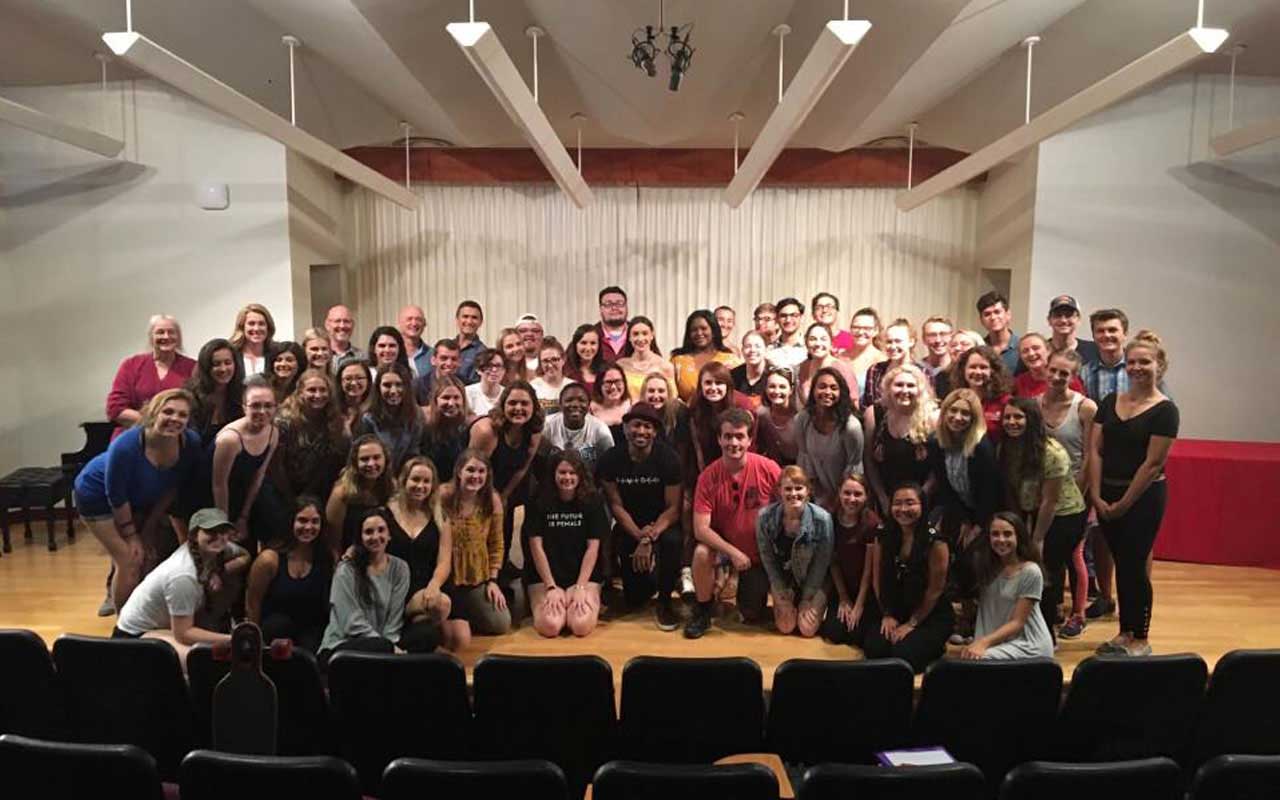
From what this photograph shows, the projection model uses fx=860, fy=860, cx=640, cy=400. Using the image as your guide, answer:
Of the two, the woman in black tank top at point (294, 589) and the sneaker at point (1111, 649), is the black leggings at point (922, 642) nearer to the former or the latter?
the sneaker at point (1111, 649)

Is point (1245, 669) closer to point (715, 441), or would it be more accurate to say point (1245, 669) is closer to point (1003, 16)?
point (715, 441)

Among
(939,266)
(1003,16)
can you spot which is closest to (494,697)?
(1003,16)

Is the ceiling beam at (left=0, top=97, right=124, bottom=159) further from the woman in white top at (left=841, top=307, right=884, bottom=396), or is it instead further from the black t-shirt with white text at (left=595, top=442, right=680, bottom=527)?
the woman in white top at (left=841, top=307, right=884, bottom=396)

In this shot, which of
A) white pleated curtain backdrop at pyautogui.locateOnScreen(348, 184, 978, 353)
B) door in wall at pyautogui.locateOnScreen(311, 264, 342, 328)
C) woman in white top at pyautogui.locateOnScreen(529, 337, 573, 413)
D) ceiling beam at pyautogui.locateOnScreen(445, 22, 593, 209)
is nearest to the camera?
ceiling beam at pyautogui.locateOnScreen(445, 22, 593, 209)

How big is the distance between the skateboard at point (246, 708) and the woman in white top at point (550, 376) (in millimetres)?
2550

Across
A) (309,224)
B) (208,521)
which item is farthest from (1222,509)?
(309,224)

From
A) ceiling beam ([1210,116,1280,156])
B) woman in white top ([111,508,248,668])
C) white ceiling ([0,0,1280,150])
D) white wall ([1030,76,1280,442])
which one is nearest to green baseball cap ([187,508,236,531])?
woman in white top ([111,508,248,668])

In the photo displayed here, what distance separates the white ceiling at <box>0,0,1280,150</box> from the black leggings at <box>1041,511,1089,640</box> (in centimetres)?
263

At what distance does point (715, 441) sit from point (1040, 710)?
85.1 inches

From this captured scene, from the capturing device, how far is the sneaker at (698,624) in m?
4.18

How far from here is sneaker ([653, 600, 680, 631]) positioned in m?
4.30

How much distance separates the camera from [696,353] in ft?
17.6

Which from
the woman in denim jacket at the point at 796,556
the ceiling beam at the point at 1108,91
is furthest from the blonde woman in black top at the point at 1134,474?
the woman in denim jacket at the point at 796,556

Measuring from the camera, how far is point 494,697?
2799 millimetres
